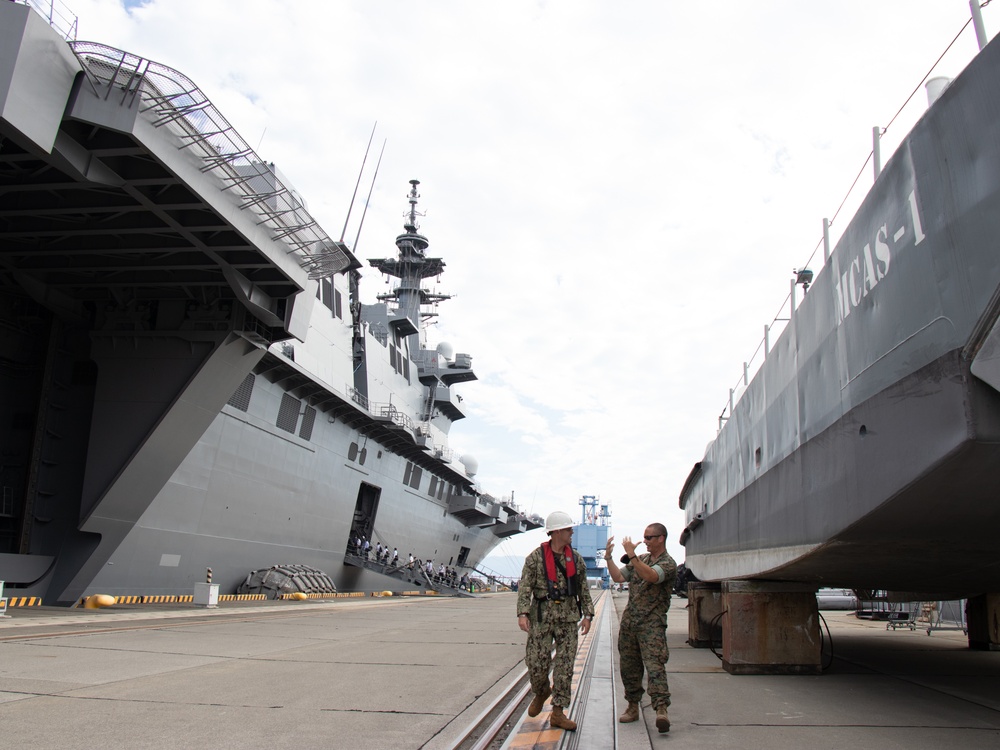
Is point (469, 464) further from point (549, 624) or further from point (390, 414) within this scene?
point (549, 624)

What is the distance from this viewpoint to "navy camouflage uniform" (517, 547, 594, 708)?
506 cm

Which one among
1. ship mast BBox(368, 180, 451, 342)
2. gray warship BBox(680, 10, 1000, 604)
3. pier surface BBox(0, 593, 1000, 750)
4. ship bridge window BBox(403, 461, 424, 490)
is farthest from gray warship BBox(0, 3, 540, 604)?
ship mast BBox(368, 180, 451, 342)

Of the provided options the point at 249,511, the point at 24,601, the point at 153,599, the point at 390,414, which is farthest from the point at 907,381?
the point at 390,414

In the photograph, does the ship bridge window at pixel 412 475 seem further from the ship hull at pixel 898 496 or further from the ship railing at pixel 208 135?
the ship hull at pixel 898 496

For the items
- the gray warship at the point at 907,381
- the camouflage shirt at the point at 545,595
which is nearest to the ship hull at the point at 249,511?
the camouflage shirt at the point at 545,595

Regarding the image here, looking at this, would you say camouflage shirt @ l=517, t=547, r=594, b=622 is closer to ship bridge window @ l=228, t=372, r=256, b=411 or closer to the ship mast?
ship bridge window @ l=228, t=372, r=256, b=411

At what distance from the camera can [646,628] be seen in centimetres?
557

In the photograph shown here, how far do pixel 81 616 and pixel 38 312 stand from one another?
29.1ft

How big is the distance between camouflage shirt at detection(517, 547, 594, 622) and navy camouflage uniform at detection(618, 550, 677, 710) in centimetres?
49

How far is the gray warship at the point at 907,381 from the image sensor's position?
155 inches

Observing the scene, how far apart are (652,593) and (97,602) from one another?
15.9 m

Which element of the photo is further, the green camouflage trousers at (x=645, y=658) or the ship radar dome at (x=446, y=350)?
the ship radar dome at (x=446, y=350)

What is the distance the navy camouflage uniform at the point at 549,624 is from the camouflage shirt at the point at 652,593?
509mm

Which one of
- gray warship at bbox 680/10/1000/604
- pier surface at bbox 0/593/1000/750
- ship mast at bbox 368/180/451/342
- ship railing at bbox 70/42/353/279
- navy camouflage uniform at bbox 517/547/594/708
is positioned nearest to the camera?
gray warship at bbox 680/10/1000/604
